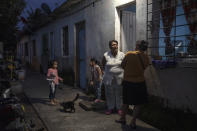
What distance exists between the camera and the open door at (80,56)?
862 cm

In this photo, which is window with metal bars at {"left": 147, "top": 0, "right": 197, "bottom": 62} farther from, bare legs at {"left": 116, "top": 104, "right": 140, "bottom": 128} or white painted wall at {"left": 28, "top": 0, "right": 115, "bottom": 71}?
white painted wall at {"left": 28, "top": 0, "right": 115, "bottom": 71}

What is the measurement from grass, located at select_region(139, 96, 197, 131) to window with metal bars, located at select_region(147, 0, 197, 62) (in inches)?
44.7

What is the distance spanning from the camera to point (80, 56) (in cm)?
898

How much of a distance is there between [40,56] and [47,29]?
321 cm

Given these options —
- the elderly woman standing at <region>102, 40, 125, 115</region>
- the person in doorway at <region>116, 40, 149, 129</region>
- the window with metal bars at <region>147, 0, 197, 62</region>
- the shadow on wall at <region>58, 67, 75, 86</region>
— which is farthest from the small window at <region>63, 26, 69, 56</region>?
the person in doorway at <region>116, 40, 149, 129</region>

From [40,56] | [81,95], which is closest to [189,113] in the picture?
[81,95]

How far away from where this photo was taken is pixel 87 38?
8055mm

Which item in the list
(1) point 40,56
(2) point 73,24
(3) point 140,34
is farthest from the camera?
(1) point 40,56

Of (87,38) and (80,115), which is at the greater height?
(87,38)

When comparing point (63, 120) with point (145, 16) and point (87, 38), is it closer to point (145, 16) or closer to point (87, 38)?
point (145, 16)

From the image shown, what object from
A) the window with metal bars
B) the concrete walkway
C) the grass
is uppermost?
the window with metal bars

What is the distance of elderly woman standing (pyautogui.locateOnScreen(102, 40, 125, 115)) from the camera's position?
4.69m

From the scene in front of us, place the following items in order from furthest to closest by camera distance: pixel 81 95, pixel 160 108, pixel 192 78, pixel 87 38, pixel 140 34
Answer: pixel 87 38 → pixel 81 95 → pixel 140 34 → pixel 160 108 → pixel 192 78

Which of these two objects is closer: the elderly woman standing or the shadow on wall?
Answer: the elderly woman standing
